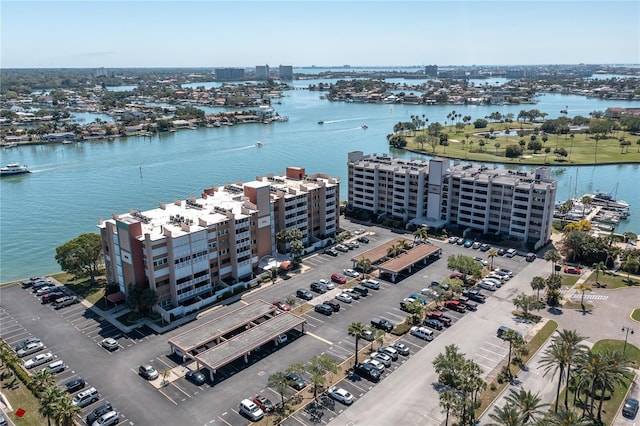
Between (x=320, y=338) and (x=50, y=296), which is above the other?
(x=50, y=296)

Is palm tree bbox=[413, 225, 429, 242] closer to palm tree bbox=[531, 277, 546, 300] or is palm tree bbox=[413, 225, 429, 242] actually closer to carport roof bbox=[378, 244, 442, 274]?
carport roof bbox=[378, 244, 442, 274]

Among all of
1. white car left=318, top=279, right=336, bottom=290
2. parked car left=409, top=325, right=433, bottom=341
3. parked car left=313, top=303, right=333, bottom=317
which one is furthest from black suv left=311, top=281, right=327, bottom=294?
parked car left=409, top=325, right=433, bottom=341

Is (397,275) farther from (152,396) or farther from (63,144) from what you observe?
(63,144)

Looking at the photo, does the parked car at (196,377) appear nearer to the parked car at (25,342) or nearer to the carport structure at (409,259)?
the parked car at (25,342)

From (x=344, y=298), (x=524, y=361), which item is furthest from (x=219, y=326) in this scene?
(x=524, y=361)

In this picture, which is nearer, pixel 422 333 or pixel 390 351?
pixel 390 351

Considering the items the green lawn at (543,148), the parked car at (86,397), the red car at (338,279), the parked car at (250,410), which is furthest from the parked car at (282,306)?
the green lawn at (543,148)

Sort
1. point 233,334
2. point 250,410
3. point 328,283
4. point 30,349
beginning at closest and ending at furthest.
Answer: point 250,410 → point 30,349 → point 233,334 → point 328,283

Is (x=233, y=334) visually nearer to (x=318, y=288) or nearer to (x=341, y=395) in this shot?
(x=318, y=288)
